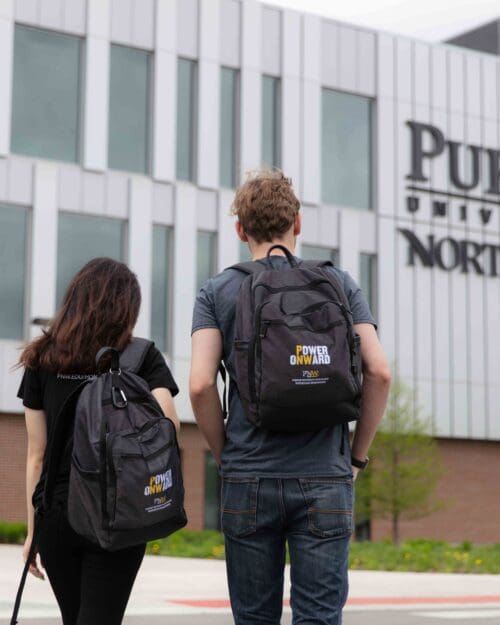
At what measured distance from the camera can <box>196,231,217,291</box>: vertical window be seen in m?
29.1

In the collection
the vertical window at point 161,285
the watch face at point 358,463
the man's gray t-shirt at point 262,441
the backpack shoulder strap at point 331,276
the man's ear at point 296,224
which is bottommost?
the watch face at point 358,463

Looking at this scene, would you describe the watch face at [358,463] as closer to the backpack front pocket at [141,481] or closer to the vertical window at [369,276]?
the backpack front pocket at [141,481]

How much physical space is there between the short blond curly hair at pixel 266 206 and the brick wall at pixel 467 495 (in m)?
28.4

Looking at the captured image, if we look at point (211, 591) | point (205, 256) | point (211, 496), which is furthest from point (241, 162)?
point (211, 591)

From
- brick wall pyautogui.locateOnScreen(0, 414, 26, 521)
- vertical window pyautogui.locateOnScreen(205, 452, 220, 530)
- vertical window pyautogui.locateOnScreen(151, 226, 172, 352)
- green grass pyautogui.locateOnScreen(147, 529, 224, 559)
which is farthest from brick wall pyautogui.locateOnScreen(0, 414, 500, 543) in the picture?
green grass pyautogui.locateOnScreen(147, 529, 224, 559)

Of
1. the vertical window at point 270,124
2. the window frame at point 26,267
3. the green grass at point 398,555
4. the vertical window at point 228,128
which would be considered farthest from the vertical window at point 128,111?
the green grass at point 398,555

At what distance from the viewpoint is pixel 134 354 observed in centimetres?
420

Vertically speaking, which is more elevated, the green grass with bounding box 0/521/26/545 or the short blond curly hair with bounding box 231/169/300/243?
the short blond curly hair with bounding box 231/169/300/243

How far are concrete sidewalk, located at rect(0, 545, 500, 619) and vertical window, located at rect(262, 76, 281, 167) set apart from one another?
14512mm

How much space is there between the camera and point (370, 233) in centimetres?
3175

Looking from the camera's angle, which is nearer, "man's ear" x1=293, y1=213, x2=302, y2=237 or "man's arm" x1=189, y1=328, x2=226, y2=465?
"man's arm" x1=189, y1=328, x2=226, y2=465

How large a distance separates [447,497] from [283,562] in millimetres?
29121

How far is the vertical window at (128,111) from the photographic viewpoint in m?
28.4

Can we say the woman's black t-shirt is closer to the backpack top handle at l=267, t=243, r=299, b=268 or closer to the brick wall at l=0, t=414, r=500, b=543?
the backpack top handle at l=267, t=243, r=299, b=268
